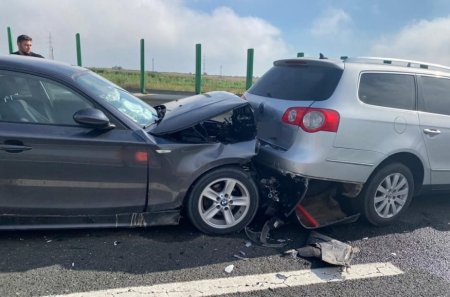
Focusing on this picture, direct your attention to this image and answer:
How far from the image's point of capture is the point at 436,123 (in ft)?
13.6

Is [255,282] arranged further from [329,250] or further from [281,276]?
[329,250]

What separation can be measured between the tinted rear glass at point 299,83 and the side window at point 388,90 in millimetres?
336

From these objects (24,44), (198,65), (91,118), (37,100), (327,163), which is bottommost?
(327,163)

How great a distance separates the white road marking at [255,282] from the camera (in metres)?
2.75

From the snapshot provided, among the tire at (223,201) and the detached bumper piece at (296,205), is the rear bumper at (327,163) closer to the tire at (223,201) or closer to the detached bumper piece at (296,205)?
the detached bumper piece at (296,205)

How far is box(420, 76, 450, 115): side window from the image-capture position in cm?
418

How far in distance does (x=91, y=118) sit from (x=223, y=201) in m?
1.44

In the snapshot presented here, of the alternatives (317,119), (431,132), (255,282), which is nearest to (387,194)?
(431,132)

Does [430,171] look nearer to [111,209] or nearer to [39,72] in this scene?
[111,209]

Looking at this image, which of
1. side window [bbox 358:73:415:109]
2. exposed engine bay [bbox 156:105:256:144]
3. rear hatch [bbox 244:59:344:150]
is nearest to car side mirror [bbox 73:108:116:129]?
exposed engine bay [bbox 156:105:256:144]

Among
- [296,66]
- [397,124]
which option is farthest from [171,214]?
[397,124]

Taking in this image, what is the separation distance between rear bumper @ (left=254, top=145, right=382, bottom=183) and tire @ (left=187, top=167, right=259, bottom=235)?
1.23 ft

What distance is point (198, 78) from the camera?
516 inches

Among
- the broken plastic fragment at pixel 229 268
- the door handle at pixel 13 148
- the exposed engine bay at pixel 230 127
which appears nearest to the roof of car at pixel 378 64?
the exposed engine bay at pixel 230 127
